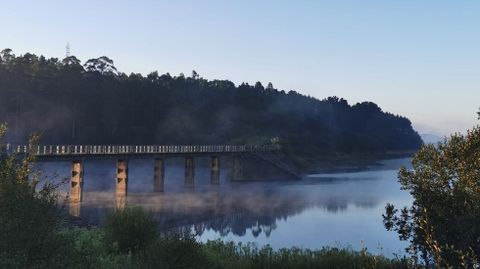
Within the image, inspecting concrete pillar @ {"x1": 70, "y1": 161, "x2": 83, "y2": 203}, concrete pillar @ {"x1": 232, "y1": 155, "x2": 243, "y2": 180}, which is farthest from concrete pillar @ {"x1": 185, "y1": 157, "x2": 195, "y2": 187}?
concrete pillar @ {"x1": 70, "y1": 161, "x2": 83, "y2": 203}

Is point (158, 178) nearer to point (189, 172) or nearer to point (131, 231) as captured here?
point (189, 172)

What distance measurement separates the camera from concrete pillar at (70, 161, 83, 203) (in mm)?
60312

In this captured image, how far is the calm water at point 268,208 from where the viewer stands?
4731cm

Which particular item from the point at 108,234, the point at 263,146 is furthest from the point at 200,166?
the point at 108,234

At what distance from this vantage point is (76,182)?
2422 inches

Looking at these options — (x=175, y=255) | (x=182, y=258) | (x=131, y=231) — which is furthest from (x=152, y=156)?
(x=175, y=255)

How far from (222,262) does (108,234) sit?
21.3ft

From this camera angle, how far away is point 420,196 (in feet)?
56.6

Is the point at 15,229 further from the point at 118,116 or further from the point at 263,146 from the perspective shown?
the point at 118,116

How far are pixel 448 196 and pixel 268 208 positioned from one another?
4866 cm

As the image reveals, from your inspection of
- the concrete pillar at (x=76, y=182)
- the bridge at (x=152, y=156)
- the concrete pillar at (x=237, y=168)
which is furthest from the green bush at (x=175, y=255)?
the concrete pillar at (x=237, y=168)

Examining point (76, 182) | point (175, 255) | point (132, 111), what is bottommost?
point (76, 182)

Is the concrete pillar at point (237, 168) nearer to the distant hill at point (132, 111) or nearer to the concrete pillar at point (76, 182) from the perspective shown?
the distant hill at point (132, 111)

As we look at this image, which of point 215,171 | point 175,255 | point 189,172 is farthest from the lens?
point 215,171
